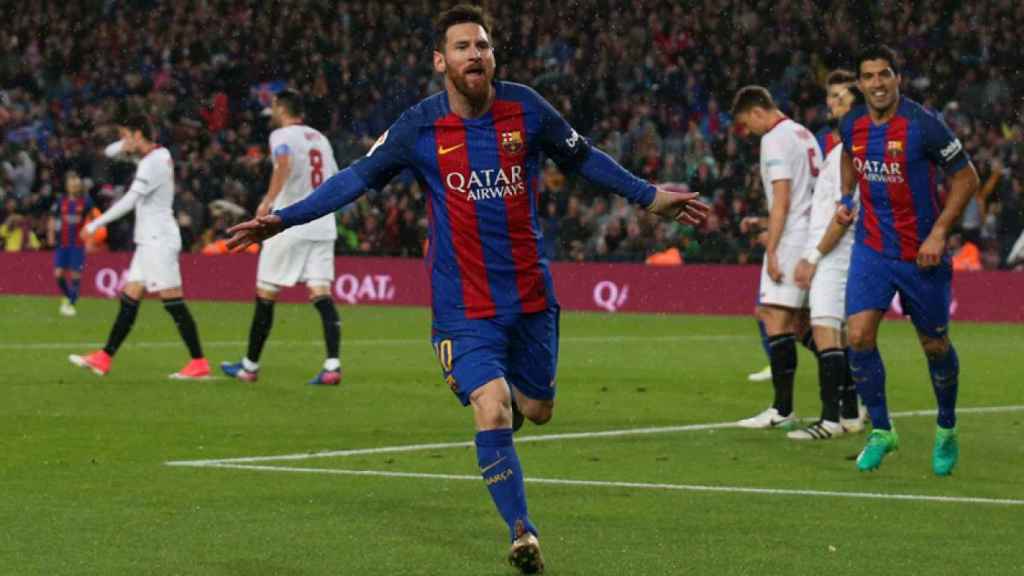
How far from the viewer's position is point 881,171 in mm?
10320

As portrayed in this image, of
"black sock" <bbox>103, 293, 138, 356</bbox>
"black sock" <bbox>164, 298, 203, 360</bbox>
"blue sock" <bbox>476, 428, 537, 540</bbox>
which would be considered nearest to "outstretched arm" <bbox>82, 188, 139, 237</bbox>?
"black sock" <bbox>103, 293, 138, 356</bbox>

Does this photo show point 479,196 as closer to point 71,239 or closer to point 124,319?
point 124,319

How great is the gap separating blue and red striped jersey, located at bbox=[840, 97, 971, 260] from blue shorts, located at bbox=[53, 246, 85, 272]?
19925mm

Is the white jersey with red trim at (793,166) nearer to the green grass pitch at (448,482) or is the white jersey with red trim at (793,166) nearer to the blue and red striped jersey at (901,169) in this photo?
the green grass pitch at (448,482)

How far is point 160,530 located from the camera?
803cm

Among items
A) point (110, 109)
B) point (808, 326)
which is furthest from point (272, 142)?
point (110, 109)

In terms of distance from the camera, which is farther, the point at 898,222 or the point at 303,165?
the point at 303,165

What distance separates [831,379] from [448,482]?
348cm

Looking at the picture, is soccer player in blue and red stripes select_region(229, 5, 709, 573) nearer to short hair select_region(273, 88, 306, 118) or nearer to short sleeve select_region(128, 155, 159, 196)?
short hair select_region(273, 88, 306, 118)

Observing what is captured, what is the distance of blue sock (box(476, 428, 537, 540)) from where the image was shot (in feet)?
23.7

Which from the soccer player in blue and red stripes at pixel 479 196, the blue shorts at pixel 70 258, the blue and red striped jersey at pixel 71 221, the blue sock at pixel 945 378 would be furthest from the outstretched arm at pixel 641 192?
the blue and red striped jersey at pixel 71 221

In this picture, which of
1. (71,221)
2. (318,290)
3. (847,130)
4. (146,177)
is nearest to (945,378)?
(847,130)

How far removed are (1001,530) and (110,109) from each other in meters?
31.3

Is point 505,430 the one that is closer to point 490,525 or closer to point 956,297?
point 490,525
